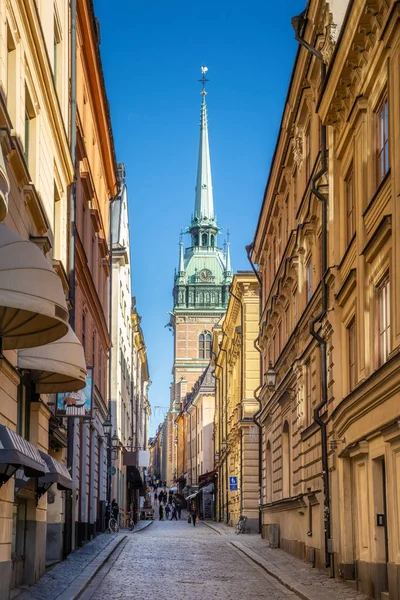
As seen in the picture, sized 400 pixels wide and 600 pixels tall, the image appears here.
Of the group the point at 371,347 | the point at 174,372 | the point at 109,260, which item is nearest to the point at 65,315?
the point at 371,347

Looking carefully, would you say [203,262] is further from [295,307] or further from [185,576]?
[185,576]

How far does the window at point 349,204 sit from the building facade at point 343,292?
1.4 inches

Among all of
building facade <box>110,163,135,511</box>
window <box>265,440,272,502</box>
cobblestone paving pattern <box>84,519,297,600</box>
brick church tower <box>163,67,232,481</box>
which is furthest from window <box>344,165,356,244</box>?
brick church tower <box>163,67,232,481</box>

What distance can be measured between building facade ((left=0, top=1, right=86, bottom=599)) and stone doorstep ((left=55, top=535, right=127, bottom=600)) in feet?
2.47

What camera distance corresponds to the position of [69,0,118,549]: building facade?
28469 millimetres

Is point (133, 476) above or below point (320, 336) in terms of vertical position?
below

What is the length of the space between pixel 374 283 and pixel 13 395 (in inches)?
225

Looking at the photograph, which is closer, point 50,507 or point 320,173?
point 320,173

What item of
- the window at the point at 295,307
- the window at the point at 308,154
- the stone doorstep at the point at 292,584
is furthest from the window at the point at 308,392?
the window at the point at 308,154

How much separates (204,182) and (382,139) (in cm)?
13419

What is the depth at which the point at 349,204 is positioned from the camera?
19547 mm

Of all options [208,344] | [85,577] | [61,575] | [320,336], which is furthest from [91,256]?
[208,344]

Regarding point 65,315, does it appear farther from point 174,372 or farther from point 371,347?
point 174,372

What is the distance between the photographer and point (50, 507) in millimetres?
24047
